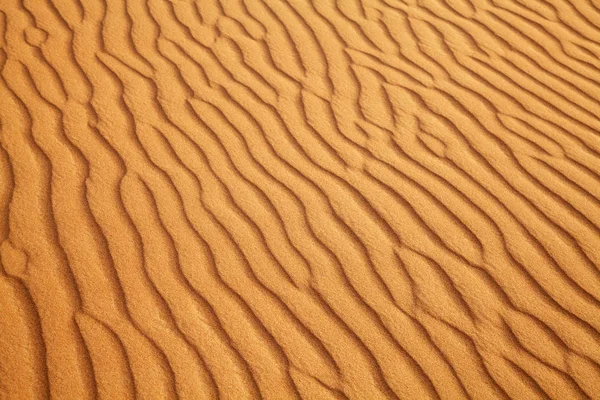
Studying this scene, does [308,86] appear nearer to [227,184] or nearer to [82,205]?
[227,184]

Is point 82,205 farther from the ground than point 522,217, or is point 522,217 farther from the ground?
point 522,217

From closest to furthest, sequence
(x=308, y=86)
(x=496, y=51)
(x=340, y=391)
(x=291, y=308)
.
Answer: (x=340, y=391), (x=291, y=308), (x=308, y=86), (x=496, y=51)

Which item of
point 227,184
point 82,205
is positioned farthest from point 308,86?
point 82,205

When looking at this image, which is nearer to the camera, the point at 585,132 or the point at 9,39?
the point at 585,132

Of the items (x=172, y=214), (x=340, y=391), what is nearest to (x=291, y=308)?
(x=340, y=391)

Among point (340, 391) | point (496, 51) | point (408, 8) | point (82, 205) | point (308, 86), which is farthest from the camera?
point (408, 8)

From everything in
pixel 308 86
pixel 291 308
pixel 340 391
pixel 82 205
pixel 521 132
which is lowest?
pixel 340 391
